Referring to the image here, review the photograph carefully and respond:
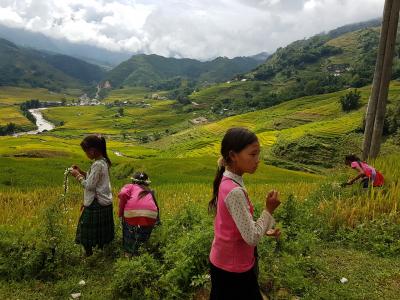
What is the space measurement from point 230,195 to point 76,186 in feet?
47.6

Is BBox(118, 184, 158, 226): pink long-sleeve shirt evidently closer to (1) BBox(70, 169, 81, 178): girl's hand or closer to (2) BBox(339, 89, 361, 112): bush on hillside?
(1) BBox(70, 169, 81, 178): girl's hand

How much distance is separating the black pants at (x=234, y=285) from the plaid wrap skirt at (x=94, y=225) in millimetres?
3574

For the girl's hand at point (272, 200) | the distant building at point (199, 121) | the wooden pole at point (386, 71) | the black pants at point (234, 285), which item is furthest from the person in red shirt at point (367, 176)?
the distant building at point (199, 121)

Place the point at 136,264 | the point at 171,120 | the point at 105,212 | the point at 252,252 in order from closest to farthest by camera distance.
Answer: the point at 252,252 < the point at 136,264 < the point at 105,212 < the point at 171,120

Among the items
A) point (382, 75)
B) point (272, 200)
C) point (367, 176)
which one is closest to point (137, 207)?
point (272, 200)

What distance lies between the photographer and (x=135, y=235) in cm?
643

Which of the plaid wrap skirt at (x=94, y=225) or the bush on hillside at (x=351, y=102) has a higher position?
the plaid wrap skirt at (x=94, y=225)

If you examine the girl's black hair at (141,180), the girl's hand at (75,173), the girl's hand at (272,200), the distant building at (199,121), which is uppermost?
the girl's hand at (272,200)

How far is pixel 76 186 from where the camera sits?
16.8m

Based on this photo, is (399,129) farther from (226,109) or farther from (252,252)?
(226,109)

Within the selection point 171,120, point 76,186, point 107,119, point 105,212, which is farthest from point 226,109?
point 105,212

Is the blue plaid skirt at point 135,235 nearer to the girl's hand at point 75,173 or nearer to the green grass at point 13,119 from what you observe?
the girl's hand at point 75,173

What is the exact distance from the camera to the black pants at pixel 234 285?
11.8 feet

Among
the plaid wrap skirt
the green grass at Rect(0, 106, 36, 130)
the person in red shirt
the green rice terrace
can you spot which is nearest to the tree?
the green rice terrace
